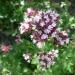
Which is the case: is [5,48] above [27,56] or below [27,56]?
above

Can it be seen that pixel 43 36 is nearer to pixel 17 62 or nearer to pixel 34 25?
pixel 34 25

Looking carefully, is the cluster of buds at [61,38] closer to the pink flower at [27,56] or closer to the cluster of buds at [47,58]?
the cluster of buds at [47,58]

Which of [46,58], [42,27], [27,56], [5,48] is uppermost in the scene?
[5,48]

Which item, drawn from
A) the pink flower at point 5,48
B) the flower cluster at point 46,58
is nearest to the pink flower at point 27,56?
the flower cluster at point 46,58

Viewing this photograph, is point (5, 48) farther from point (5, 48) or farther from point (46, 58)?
point (46, 58)

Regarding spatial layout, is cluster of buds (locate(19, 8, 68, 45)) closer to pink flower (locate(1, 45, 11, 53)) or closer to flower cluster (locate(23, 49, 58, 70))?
flower cluster (locate(23, 49, 58, 70))

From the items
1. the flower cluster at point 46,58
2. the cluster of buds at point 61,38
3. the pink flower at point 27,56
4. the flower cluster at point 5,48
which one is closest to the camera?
the flower cluster at point 46,58

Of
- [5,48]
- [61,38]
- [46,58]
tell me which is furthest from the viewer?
[5,48]

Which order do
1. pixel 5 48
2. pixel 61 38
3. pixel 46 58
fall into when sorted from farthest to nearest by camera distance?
pixel 5 48 → pixel 61 38 → pixel 46 58

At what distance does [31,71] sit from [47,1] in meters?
1.89

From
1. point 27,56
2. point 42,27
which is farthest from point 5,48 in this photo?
point 42,27

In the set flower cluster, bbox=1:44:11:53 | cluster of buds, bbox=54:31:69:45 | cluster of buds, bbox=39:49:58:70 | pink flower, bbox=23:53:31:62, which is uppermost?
flower cluster, bbox=1:44:11:53

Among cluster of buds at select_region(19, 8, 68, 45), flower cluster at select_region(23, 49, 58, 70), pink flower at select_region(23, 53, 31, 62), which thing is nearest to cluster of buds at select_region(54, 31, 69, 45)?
cluster of buds at select_region(19, 8, 68, 45)

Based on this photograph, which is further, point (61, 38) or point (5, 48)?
point (5, 48)
